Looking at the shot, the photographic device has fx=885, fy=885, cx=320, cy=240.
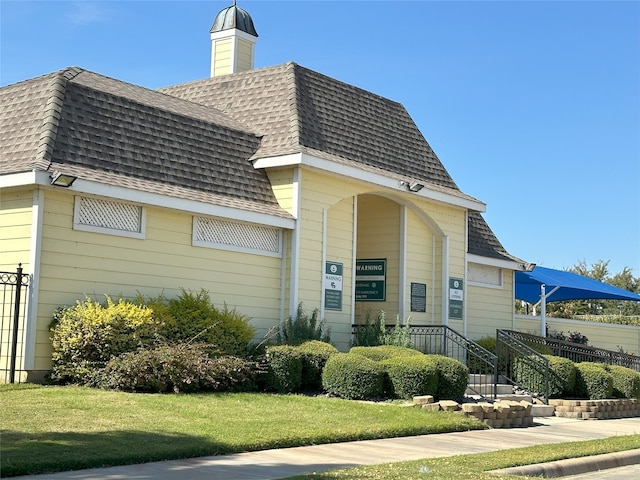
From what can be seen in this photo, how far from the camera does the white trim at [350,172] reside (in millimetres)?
18594

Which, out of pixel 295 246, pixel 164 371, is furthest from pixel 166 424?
pixel 295 246

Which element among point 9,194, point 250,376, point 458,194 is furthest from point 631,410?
point 9,194

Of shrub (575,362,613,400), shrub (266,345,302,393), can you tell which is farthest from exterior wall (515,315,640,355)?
shrub (266,345,302,393)

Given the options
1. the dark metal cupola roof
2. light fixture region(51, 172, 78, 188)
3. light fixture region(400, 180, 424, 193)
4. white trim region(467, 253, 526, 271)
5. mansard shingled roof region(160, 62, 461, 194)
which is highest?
A: the dark metal cupola roof

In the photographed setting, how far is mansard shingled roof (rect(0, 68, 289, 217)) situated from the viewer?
15664 millimetres

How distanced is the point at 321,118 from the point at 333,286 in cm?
411

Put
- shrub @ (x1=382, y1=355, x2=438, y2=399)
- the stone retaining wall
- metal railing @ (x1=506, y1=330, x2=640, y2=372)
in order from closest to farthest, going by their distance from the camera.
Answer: shrub @ (x1=382, y1=355, x2=438, y2=399) < the stone retaining wall < metal railing @ (x1=506, y1=330, x2=640, y2=372)

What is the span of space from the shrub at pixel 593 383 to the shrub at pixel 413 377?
5.45 metres

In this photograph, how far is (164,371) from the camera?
14.0 m

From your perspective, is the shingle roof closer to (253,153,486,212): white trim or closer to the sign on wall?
(253,153,486,212): white trim

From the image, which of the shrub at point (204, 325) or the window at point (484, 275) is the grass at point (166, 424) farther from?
the window at point (484, 275)

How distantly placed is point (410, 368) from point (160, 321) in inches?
176

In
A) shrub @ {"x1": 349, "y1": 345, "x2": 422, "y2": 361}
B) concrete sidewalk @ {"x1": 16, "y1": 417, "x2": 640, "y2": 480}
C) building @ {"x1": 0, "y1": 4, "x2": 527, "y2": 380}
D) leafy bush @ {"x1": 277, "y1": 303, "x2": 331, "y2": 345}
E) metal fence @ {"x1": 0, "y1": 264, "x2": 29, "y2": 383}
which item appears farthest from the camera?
leafy bush @ {"x1": 277, "y1": 303, "x2": 331, "y2": 345}

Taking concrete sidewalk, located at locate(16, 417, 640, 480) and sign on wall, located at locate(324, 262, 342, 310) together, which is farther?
sign on wall, located at locate(324, 262, 342, 310)
